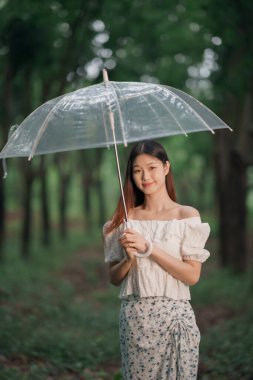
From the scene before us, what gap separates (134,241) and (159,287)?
0.40m

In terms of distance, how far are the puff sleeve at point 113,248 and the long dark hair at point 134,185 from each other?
0.04m

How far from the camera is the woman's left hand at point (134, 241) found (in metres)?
3.69

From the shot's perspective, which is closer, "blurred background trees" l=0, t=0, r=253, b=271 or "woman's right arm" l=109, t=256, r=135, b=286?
"woman's right arm" l=109, t=256, r=135, b=286

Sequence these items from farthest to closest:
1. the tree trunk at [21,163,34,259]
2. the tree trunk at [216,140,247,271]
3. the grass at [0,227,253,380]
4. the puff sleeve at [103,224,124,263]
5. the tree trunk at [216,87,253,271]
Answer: the tree trunk at [21,163,34,259] < the tree trunk at [216,140,247,271] < the tree trunk at [216,87,253,271] < the grass at [0,227,253,380] < the puff sleeve at [103,224,124,263]

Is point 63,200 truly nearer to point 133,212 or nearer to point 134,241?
point 133,212

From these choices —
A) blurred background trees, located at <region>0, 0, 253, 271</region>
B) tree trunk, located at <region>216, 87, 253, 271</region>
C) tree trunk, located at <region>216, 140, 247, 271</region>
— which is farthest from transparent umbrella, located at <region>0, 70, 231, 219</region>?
tree trunk, located at <region>216, 140, 247, 271</region>

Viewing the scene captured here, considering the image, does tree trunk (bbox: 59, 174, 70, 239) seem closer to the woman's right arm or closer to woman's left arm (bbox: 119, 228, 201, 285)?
the woman's right arm

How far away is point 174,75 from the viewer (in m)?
18.4

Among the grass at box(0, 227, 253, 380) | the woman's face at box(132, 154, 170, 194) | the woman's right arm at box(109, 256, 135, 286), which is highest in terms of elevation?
the woman's face at box(132, 154, 170, 194)

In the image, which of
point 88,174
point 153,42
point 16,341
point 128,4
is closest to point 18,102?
point 153,42

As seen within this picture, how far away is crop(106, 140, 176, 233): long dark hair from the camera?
4.01 m

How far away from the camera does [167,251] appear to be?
390 cm

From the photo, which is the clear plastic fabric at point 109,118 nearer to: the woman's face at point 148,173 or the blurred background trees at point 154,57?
the woman's face at point 148,173

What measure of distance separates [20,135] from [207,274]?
1196cm
